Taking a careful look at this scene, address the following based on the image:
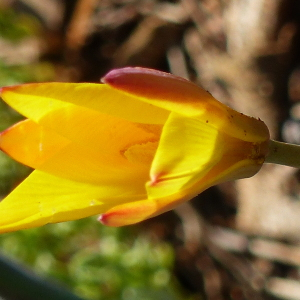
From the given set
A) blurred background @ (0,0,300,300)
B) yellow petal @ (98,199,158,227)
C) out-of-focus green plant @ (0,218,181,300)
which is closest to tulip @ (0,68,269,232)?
yellow petal @ (98,199,158,227)

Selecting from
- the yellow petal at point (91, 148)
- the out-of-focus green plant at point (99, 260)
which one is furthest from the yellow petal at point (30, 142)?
the out-of-focus green plant at point (99, 260)

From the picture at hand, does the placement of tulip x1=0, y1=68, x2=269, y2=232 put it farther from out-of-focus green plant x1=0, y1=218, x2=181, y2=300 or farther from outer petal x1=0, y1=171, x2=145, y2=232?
Result: out-of-focus green plant x1=0, y1=218, x2=181, y2=300

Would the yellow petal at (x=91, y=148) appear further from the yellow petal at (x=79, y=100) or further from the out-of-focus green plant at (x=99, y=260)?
the out-of-focus green plant at (x=99, y=260)

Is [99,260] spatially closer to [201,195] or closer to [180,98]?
[201,195]

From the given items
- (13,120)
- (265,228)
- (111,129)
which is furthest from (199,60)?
(111,129)

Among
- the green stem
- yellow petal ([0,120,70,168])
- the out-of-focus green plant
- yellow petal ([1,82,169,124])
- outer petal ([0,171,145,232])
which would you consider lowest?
the out-of-focus green plant

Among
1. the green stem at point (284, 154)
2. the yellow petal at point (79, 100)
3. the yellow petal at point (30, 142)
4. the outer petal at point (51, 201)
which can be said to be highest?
the yellow petal at point (79, 100)

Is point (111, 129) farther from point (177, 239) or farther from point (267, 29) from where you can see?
point (177, 239)
